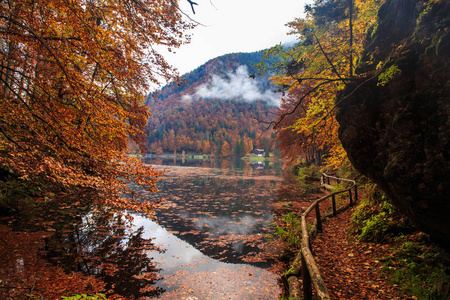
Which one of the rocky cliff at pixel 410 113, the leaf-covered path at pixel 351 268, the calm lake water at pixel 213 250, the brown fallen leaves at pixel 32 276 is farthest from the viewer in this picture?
the calm lake water at pixel 213 250

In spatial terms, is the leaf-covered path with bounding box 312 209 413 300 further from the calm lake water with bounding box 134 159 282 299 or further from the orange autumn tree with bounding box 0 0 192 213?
the orange autumn tree with bounding box 0 0 192 213

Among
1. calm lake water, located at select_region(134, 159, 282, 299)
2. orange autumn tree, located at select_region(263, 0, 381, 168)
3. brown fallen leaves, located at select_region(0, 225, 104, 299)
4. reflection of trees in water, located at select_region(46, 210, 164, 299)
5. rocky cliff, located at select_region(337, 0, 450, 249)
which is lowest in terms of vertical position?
calm lake water, located at select_region(134, 159, 282, 299)

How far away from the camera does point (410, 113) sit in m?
3.93

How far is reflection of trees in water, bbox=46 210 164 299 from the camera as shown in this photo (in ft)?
19.3

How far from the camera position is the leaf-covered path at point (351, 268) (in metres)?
4.28

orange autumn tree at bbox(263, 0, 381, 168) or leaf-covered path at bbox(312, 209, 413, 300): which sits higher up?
orange autumn tree at bbox(263, 0, 381, 168)

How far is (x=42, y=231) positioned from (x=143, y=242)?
3868 millimetres

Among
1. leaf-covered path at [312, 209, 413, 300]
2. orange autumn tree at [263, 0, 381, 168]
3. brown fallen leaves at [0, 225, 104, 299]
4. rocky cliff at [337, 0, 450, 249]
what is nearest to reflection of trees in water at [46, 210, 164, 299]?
brown fallen leaves at [0, 225, 104, 299]

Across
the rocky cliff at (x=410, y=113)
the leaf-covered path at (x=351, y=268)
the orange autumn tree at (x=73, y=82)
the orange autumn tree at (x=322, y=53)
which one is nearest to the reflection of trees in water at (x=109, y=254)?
the orange autumn tree at (x=73, y=82)

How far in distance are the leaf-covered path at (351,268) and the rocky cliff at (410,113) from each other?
1.44m

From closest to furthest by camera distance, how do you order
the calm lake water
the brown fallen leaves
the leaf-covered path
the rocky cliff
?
the rocky cliff
the leaf-covered path
the brown fallen leaves
the calm lake water

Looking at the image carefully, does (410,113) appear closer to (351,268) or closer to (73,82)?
(351,268)

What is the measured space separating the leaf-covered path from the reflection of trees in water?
4301mm

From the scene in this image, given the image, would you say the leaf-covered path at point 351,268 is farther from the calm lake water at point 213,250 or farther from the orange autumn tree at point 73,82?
the orange autumn tree at point 73,82
